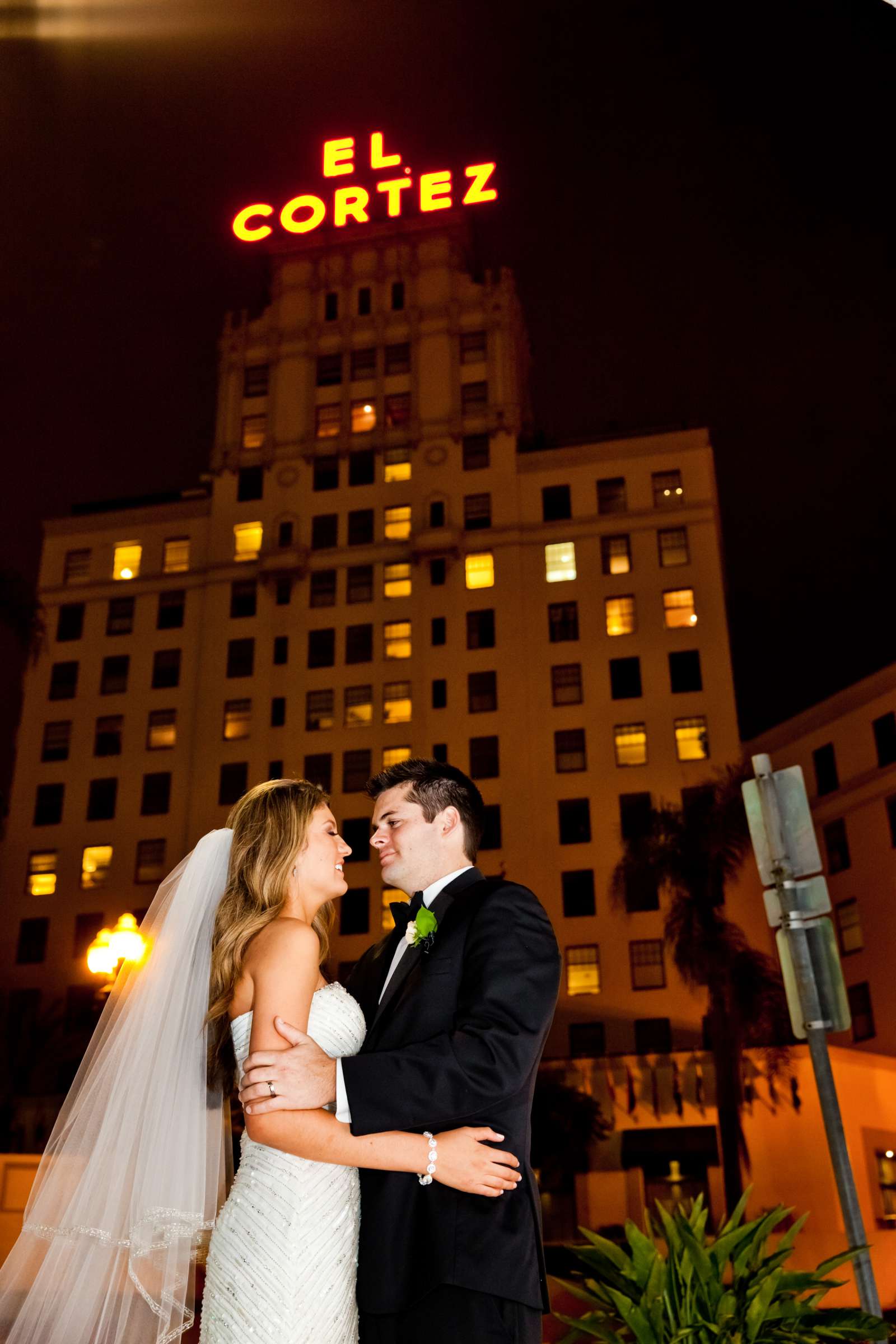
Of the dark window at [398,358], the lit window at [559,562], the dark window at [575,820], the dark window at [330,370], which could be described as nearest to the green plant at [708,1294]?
the dark window at [575,820]

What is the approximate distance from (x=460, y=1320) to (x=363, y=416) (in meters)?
55.5

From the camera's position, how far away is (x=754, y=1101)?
35.9 meters

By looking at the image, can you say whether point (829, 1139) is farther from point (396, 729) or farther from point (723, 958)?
point (396, 729)

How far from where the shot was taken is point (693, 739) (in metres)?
47.3

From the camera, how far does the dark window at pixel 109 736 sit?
5325 cm

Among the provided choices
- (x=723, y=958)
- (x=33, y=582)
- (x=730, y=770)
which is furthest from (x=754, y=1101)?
(x=33, y=582)

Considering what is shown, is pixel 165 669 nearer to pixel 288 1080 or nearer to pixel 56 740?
pixel 56 740

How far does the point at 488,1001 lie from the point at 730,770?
99.7 feet

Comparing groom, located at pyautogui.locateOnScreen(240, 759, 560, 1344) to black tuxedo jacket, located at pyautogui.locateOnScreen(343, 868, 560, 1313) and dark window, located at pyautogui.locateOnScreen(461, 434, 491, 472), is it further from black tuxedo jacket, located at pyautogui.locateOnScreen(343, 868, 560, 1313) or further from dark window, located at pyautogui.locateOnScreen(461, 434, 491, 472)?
dark window, located at pyautogui.locateOnScreen(461, 434, 491, 472)

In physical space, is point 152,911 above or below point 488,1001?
above

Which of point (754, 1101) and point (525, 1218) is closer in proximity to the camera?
point (525, 1218)

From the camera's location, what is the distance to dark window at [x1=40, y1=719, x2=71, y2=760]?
177 feet

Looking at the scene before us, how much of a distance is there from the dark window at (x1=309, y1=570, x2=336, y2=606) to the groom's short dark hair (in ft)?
161

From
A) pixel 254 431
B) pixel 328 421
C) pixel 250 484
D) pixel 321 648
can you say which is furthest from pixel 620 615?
pixel 254 431
